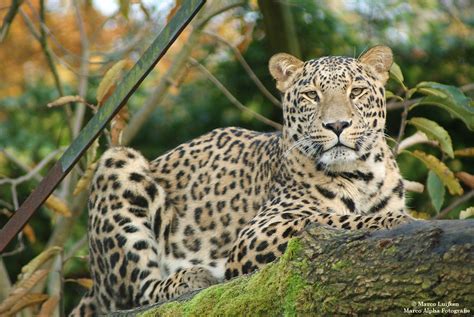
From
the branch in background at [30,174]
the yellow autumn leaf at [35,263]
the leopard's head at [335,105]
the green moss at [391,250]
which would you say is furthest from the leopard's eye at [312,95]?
the green moss at [391,250]

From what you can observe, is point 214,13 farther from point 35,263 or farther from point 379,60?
point 35,263

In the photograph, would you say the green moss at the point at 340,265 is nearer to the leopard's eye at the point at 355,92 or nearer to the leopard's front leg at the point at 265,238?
the leopard's front leg at the point at 265,238

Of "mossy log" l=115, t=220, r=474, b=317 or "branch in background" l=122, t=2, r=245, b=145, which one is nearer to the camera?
"mossy log" l=115, t=220, r=474, b=317

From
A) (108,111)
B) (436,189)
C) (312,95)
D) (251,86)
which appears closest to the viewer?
(108,111)

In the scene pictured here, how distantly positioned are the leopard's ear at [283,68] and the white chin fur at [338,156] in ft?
3.25

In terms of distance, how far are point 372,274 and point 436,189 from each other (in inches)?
173

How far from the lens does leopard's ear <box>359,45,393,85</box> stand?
7859mm

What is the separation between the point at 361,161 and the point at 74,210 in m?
3.38

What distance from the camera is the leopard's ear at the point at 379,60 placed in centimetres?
786

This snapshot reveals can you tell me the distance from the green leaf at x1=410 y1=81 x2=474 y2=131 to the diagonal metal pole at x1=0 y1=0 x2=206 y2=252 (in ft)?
11.0

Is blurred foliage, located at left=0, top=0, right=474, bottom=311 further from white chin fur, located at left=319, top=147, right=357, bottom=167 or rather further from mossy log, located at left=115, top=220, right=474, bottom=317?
mossy log, located at left=115, top=220, right=474, bottom=317

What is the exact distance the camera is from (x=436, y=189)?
8539 mm

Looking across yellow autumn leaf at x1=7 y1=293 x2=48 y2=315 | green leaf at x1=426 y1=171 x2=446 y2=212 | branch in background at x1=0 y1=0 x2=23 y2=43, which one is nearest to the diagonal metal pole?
yellow autumn leaf at x1=7 y1=293 x2=48 y2=315

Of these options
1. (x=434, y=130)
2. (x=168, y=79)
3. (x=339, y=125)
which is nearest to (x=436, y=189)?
(x=434, y=130)
